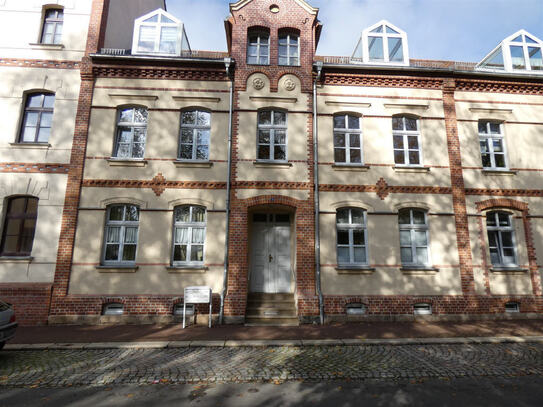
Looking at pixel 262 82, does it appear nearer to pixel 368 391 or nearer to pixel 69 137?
pixel 69 137

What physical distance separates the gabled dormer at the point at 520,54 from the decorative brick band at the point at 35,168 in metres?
14.8

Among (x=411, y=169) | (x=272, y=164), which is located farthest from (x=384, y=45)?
(x=272, y=164)

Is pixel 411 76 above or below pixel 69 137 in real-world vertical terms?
above

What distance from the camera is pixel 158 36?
1077 cm

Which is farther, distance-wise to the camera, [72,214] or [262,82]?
[262,82]

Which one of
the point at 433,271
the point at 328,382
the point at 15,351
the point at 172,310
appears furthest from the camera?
the point at 433,271

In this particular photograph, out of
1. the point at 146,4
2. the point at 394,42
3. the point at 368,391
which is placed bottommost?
the point at 368,391

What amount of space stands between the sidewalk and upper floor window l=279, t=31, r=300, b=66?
28.7ft

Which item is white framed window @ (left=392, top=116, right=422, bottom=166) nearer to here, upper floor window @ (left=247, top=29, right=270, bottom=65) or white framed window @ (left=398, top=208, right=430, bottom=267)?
white framed window @ (left=398, top=208, right=430, bottom=267)

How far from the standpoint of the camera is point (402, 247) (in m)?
9.83

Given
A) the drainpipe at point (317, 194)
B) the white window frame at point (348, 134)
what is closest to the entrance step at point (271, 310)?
the drainpipe at point (317, 194)

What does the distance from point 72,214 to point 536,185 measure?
1506 centimetres

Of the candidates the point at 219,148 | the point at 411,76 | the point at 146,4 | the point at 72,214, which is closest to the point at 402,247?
the point at 411,76

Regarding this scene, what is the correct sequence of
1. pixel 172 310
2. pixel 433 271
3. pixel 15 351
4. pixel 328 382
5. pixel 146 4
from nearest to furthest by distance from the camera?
pixel 328 382 → pixel 15 351 → pixel 172 310 → pixel 433 271 → pixel 146 4
